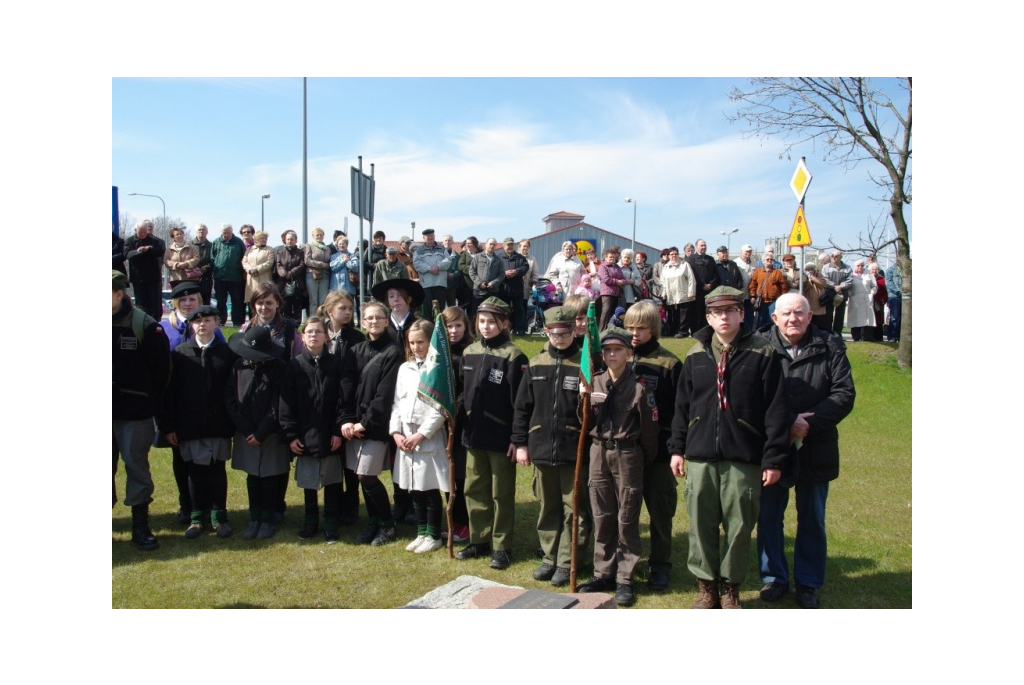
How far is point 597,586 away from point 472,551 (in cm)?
122

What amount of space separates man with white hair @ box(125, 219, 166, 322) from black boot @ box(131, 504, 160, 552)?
7618 millimetres

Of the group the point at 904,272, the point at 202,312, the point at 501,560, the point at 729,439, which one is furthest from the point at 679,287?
the point at 729,439

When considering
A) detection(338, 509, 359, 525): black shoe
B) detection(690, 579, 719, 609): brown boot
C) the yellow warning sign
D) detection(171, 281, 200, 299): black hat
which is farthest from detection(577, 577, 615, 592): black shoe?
the yellow warning sign

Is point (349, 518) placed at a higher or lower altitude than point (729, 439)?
lower

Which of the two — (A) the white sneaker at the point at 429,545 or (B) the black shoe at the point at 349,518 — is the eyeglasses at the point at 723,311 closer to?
(A) the white sneaker at the point at 429,545

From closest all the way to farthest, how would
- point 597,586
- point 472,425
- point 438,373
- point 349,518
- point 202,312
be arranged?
point 597,586 < point 438,373 < point 472,425 < point 202,312 < point 349,518

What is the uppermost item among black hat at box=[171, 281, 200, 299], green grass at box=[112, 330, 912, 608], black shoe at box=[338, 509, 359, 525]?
black hat at box=[171, 281, 200, 299]

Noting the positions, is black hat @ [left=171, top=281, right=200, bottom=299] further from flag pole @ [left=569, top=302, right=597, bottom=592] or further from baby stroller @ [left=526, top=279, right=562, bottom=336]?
baby stroller @ [left=526, top=279, right=562, bottom=336]

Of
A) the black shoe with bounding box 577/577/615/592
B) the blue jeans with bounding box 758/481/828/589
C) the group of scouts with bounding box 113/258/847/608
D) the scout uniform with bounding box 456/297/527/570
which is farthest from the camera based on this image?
the scout uniform with bounding box 456/297/527/570

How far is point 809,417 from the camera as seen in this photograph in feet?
17.1

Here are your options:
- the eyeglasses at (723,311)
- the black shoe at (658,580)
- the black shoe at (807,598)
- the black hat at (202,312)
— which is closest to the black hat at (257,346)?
the black hat at (202,312)

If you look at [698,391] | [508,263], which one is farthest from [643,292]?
[698,391]

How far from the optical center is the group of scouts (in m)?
5.17

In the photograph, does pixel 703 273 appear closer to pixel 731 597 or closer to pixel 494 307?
pixel 494 307
